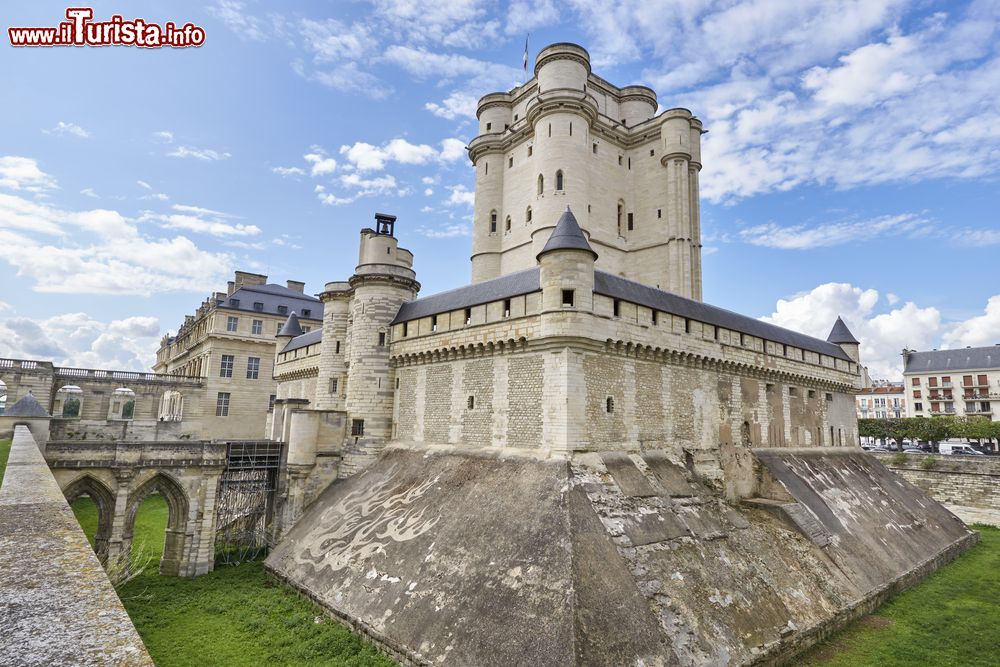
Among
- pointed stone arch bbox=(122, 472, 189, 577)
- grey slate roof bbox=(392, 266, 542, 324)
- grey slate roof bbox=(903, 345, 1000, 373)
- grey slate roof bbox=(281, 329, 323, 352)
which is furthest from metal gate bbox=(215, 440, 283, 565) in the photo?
grey slate roof bbox=(903, 345, 1000, 373)

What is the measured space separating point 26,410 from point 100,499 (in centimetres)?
512

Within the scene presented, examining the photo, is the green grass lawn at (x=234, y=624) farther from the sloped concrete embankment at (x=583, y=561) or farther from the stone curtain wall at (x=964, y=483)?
the stone curtain wall at (x=964, y=483)

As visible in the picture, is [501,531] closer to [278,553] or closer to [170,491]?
[278,553]

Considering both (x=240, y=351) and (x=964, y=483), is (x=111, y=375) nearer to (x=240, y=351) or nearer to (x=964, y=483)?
(x=240, y=351)

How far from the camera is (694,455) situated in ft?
67.3

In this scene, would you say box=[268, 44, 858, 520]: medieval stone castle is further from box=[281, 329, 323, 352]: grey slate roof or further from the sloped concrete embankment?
the sloped concrete embankment

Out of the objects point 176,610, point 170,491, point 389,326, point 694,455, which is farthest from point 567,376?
point 170,491

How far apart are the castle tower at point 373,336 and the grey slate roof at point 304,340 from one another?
295 inches

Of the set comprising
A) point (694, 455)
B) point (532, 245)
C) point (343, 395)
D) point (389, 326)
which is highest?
point (532, 245)

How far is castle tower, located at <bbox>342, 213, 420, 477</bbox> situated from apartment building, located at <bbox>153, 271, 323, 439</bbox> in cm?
2024

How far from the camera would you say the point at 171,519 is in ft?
70.8

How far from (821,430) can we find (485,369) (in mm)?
20789

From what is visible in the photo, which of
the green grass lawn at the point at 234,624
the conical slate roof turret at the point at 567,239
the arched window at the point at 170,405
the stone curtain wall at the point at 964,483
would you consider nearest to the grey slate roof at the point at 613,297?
the conical slate roof turret at the point at 567,239

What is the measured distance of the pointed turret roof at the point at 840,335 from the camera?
34062 mm
